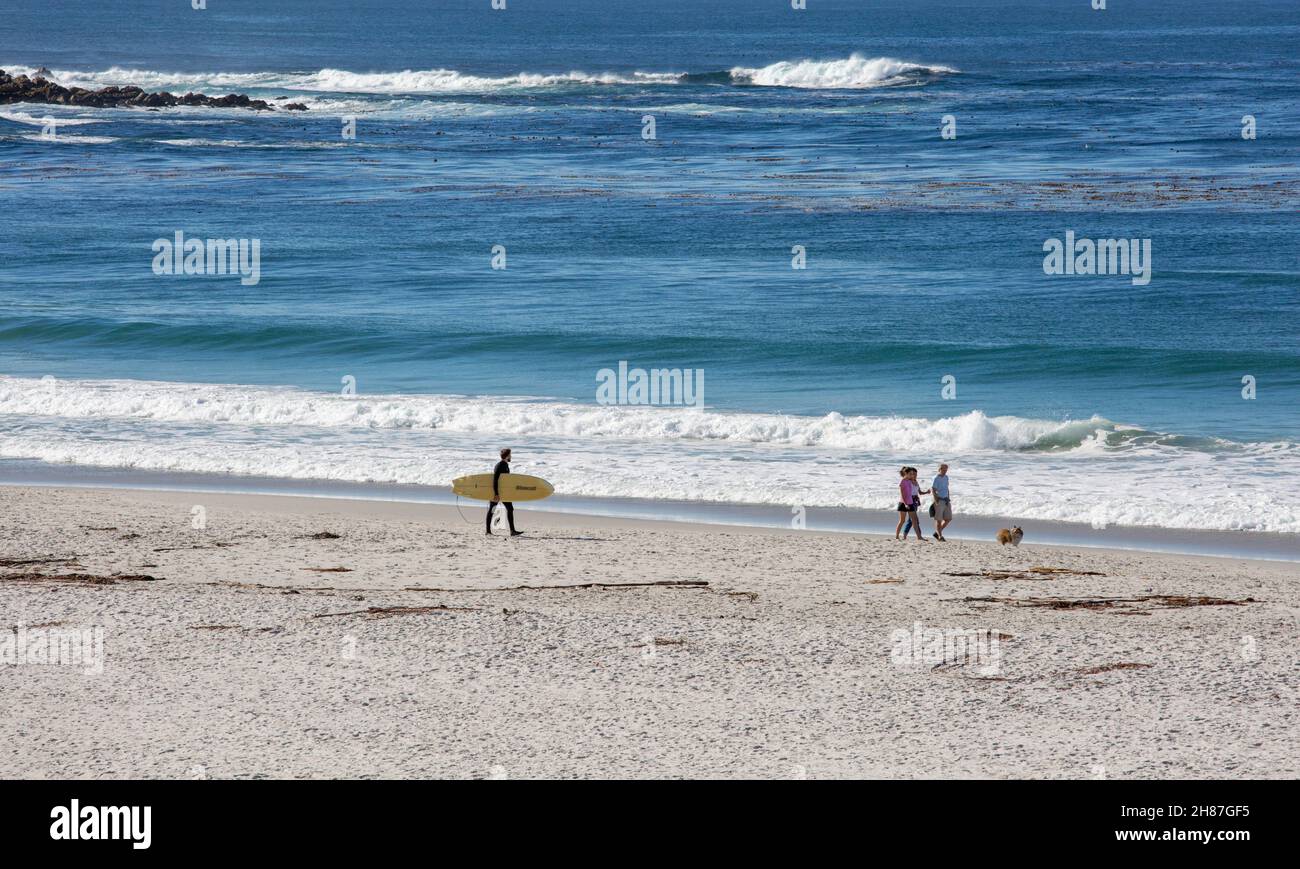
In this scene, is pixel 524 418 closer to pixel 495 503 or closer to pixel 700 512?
pixel 700 512

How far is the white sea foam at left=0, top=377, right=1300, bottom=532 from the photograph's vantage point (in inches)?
798

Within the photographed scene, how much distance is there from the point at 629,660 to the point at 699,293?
25.0m

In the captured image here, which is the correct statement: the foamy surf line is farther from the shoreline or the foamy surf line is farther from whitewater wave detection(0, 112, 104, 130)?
the shoreline

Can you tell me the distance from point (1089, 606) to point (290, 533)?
10047 millimetres

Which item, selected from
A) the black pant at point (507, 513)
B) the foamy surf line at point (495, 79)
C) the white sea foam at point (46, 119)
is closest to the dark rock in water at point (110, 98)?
the white sea foam at point (46, 119)

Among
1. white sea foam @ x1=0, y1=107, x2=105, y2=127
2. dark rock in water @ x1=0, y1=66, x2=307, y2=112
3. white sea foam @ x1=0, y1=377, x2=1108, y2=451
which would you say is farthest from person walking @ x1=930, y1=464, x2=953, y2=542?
dark rock in water @ x1=0, y1=66, x2=307, y2=112

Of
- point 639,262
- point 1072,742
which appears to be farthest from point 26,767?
point 639,262

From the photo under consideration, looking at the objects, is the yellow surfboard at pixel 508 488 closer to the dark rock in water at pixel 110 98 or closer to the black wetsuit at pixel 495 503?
the black wetsuit at pixel 495 503

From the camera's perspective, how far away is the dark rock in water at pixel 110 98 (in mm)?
77812

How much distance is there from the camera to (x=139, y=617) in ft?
45.0

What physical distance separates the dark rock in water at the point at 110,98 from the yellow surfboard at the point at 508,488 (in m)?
63.0

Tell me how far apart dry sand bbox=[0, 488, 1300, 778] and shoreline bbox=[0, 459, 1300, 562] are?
90 centimetres

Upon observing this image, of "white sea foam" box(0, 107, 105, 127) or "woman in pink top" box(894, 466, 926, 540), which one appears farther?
"white sea foam" box(0, 107, 105, 127)

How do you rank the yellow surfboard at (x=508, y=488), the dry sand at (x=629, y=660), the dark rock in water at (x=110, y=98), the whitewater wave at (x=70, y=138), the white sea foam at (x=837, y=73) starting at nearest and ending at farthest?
the dry sand at (x=629, y=660)
the yellow surfboard at (x=508, y=488)
the whitewater wave at (x=70, y=138)
the dark rock in water at (x=110, y=98)
the white sea foam at (x=837, y=73)
